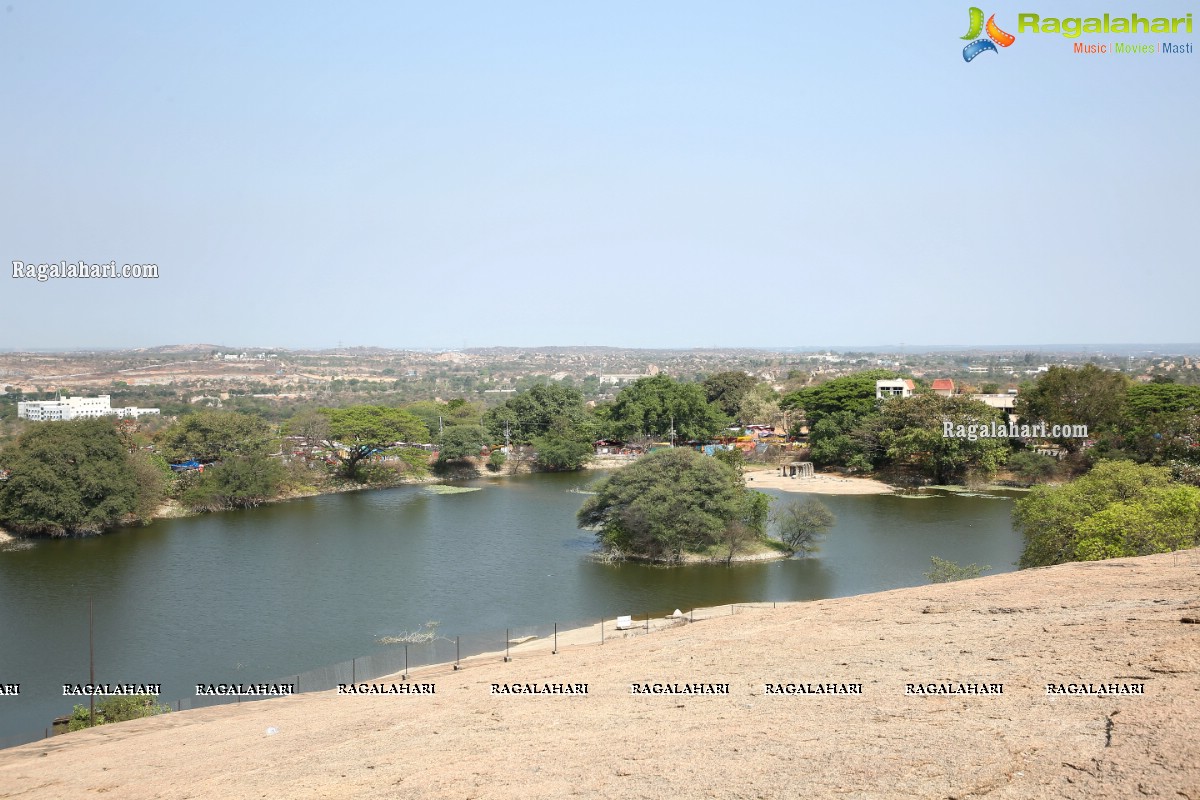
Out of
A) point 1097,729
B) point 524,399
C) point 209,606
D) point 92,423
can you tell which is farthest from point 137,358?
point 1097,729

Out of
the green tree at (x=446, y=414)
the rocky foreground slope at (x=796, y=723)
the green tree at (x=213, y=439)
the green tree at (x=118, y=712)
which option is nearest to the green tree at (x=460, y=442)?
the green tree at (x=446, y=414)

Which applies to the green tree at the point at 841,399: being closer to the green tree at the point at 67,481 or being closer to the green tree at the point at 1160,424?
the green tree at the point at 1160,424

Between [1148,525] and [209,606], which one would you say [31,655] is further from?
[1148,525]

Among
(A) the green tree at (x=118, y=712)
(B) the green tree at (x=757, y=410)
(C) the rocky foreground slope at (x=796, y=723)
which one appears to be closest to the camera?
(C) the rocky foreground slope at (x=796, y=723)

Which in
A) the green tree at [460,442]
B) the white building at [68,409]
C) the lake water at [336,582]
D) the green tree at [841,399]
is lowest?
the lake water at [336,582]

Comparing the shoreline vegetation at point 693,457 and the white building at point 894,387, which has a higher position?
the white building at point 894,387

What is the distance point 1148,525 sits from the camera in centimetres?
1739

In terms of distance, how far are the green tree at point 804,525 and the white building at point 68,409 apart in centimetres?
5495

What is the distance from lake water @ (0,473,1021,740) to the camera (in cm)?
1992

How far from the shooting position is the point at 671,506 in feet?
88.6

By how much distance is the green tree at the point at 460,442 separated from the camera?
49.4m

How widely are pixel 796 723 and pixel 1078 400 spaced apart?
42993 mm

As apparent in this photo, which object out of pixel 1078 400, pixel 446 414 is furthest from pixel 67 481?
pixel 1078 400

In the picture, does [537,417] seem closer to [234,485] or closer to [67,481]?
[234,485]
